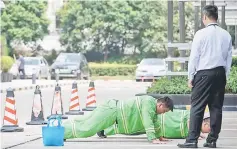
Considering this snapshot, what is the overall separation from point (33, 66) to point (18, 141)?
38272mm

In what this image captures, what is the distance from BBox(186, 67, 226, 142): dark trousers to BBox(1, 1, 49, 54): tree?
52.7m

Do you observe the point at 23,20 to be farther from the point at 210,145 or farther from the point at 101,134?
the point at 210,145

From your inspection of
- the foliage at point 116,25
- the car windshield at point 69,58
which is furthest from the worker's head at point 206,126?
the foliage at point 116,25

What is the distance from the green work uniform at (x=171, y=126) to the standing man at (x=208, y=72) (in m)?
1.31

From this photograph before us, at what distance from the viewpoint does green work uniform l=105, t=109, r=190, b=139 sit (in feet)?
42.4

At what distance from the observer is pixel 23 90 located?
121 ft

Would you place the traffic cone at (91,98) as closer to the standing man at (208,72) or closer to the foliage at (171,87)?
the foliage at (171,87)

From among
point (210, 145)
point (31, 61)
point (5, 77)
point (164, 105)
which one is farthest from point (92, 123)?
point (31, 61)

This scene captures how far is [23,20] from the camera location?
64.2 meters

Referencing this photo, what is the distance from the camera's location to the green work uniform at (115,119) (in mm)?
12711

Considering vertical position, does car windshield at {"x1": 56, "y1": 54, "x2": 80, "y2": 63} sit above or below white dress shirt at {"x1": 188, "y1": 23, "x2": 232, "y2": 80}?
below

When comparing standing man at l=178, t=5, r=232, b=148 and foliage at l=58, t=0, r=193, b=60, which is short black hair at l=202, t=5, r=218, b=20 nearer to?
standing man at l=178, t=5, r=232, b=148

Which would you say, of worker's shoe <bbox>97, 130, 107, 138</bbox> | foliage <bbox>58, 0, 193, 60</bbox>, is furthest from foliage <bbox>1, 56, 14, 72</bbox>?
worker's shoe <bbox>97, 130, 107, 138</bbox>

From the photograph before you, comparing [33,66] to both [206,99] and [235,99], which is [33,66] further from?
[206,99]
